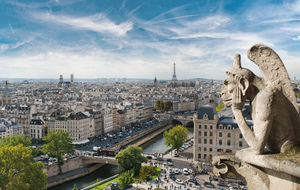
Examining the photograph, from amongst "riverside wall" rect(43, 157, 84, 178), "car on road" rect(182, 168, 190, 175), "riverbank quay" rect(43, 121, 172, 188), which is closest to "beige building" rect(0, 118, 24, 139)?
"riverside wall" rect(43, 157, 84, 178)

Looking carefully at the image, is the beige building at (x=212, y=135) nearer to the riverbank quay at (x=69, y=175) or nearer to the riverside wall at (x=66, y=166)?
the riverbank quay at (x=69, y=175)

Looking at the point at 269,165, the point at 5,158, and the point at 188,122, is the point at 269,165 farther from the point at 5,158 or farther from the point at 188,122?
the point at 188,122

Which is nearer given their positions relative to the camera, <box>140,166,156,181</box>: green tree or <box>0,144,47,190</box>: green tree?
<box>0,144,47,190</box>: green tree

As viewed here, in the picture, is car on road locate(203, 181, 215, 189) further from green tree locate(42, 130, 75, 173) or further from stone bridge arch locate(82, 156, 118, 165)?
green tree locate(42, 130, 75, 173)

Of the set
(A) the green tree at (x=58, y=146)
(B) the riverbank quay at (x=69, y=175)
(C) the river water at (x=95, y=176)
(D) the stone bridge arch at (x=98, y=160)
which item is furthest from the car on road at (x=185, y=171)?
(A) the green tree at (x=58, y=146)

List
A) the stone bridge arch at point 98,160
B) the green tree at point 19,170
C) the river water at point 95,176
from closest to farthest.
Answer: the green tree at point 19,170, the river water at point 95,176, the stone bridge arch at point 98,160

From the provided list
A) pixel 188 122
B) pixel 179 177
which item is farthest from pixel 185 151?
pixel 188 122
